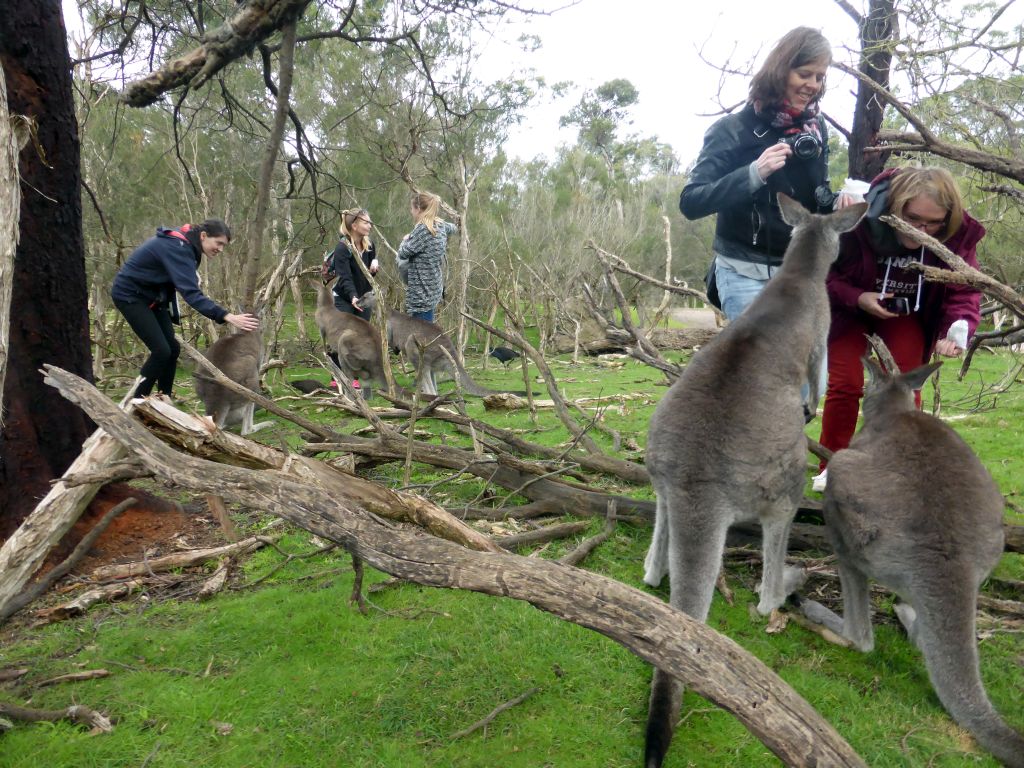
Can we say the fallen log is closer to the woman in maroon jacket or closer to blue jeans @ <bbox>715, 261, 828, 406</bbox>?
blue jeans @ <bbox>715, 261, 828, 406</bbox>

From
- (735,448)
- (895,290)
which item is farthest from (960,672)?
(895,290)

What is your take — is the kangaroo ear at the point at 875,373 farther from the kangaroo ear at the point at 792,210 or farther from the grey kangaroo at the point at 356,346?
the grey kangaroo at the point at 356,346

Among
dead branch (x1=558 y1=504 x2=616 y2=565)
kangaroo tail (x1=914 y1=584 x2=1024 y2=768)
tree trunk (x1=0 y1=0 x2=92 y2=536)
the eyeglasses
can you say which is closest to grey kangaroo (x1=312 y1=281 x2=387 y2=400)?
tree trunk (x1=0 y1=0 x2=92 y2=536)

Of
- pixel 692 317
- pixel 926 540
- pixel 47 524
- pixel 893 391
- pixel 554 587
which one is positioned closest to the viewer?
pixel 554 587

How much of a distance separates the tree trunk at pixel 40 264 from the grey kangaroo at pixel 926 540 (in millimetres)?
4087

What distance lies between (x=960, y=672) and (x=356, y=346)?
663 centimetres

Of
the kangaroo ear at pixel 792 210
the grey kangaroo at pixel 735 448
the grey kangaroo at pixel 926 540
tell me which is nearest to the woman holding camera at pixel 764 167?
the kangaroo ear at pixel 792 210

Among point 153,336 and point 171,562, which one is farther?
point 153,336

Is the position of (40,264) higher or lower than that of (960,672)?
higher

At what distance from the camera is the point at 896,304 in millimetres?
3469

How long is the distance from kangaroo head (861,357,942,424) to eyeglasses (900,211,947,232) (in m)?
0.78

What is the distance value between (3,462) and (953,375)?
12.1 m

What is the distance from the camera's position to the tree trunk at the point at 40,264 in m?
3.40

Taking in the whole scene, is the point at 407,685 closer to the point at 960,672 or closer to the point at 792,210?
the point at 960,672
